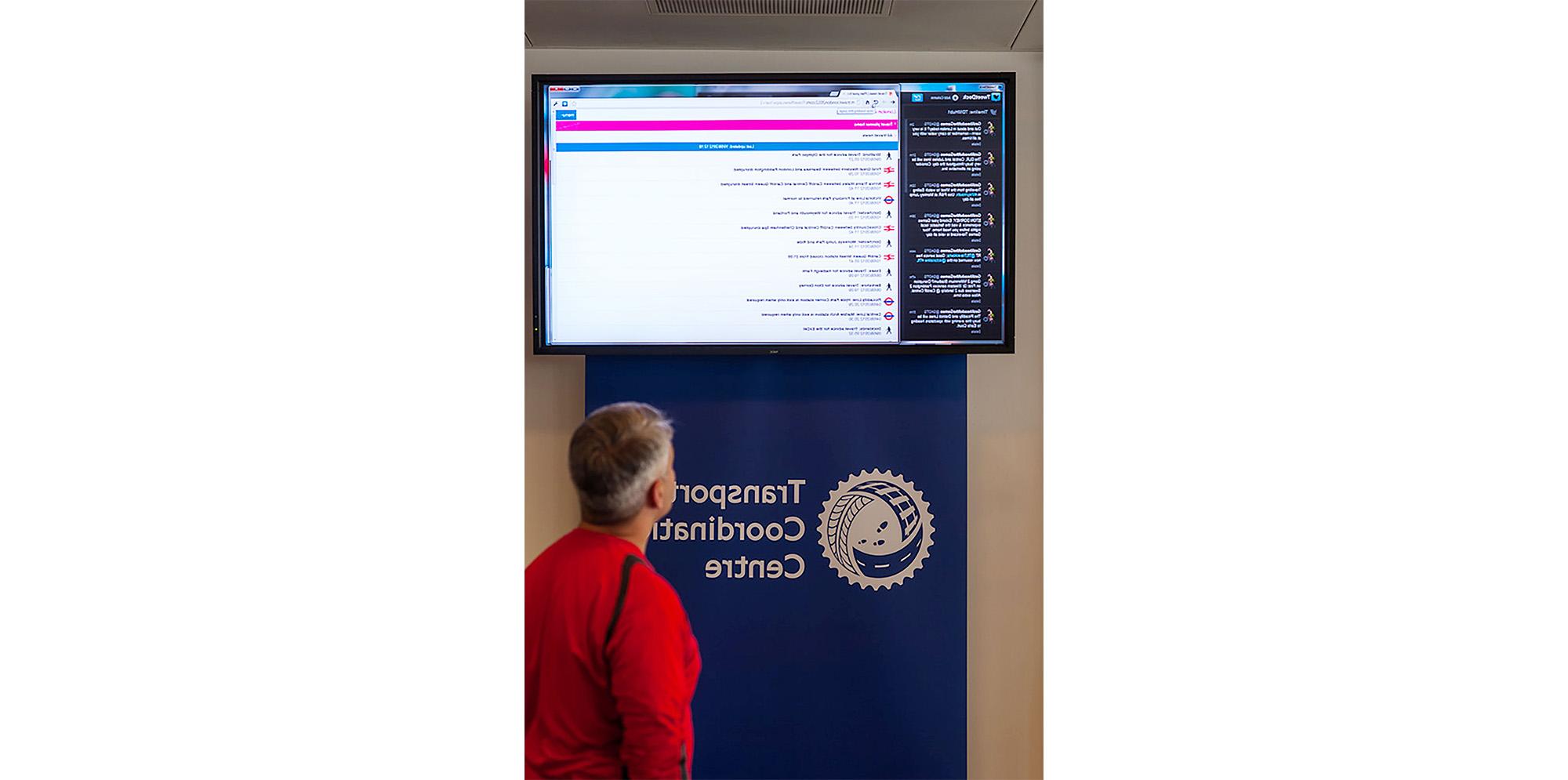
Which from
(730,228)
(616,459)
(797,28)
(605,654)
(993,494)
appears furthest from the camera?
(993,494)

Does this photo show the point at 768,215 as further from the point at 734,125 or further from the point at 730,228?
the point at 734,125

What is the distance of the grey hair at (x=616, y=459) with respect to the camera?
5.17 feet

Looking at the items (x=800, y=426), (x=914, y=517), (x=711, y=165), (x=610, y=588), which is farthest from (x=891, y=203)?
(x=610, y=588)

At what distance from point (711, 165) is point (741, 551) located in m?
0.84

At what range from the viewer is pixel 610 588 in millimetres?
1504

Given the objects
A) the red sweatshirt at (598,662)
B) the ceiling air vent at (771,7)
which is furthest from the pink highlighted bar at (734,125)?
the red sweatshirt at (598,662)

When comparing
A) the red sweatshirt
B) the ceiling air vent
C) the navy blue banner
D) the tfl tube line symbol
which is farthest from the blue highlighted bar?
the red sweatshirt

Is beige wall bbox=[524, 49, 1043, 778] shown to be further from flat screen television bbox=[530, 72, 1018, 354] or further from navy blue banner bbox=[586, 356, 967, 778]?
flat screen television bbox=[530, 72, 1018, 354]

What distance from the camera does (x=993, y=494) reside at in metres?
2.46

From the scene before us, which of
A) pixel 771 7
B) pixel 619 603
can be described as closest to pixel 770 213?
pixel 771 7

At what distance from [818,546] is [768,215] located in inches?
29.0
